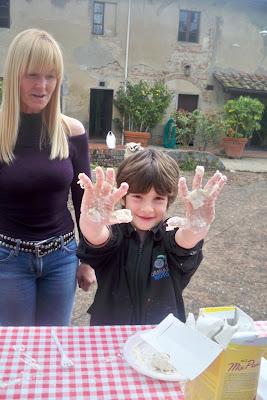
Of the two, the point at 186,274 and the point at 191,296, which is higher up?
the point at 186,274

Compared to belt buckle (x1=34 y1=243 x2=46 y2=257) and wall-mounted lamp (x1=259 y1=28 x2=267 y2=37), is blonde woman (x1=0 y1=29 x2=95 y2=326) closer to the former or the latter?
belt buckle (x1=34 y1=243 x2=46 y2=257)

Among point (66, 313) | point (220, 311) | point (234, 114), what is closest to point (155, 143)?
point (234, 114)

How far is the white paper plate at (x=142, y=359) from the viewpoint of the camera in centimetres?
123

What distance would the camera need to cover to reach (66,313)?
1945 mm

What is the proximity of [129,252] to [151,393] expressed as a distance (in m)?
0.56

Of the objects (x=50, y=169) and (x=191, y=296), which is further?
(x=191, y=296)

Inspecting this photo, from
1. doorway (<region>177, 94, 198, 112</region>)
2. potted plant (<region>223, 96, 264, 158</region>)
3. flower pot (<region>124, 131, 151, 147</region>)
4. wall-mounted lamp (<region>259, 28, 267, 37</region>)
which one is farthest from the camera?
doorway (<region>177, 94, 198, 112</region>)

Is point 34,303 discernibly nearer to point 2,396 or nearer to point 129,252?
point 129,252

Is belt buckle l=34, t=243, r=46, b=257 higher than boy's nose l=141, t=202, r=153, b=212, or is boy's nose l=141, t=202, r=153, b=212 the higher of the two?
boy's nose l=141, t=202, r=153, b=212

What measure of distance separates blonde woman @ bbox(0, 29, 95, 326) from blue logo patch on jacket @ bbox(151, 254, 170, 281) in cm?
47

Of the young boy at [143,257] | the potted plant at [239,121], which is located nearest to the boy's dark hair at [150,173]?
the young boy at [143,257]

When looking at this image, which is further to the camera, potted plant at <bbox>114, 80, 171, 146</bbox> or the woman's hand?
potted plant at <bbox>114, 80, 171, 146</bbox>

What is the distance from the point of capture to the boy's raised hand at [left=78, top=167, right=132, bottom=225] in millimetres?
1261

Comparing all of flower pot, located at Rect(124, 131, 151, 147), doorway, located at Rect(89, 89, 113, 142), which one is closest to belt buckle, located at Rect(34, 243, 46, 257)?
flower pot, located at Rect(124, 131, 151, 147)
